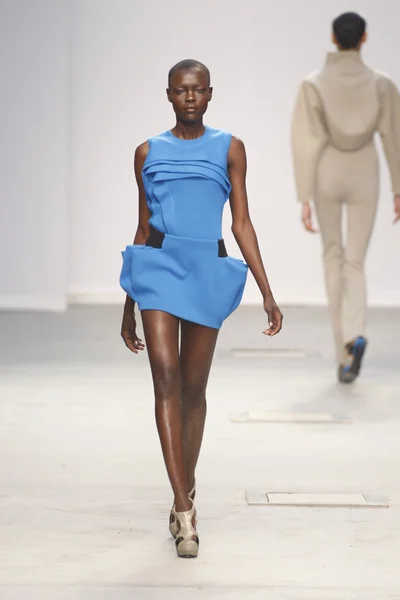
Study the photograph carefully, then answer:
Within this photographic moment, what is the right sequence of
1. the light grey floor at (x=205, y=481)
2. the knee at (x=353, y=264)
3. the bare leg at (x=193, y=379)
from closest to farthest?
1. the light grey floor at (x=205, y=481)
2. the bare leg at (x=193, y=379)
3. the knee at (x=353, y=264)

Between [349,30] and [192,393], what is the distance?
3289mm

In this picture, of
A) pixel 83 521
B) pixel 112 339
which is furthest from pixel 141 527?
pixel 112 339

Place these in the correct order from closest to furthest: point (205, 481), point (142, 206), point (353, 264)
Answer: point (142, 206), point (205, 481), point (353, 264)

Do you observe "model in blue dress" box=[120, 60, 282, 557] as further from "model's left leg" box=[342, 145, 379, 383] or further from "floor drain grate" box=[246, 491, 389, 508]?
"model's left leg" box=[342, 145, 379, 383]

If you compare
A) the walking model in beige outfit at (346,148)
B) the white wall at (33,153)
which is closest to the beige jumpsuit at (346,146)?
the walking model in beige outfit at (346,148)

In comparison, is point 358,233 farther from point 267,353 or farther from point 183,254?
point 183,254

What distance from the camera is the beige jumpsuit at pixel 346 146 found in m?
6.51

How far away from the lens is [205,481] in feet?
14.8

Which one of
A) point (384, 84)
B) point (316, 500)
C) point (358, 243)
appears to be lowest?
point (358, 243)

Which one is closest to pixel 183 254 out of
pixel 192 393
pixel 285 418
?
pixel 192 393

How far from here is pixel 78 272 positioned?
10.8m

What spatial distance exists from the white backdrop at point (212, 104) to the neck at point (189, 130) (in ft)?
Result: 23.0

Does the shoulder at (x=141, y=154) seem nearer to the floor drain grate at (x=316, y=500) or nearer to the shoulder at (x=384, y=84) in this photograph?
the floor drain grate at (x=316, y=500)

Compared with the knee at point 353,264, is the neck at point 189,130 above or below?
above
